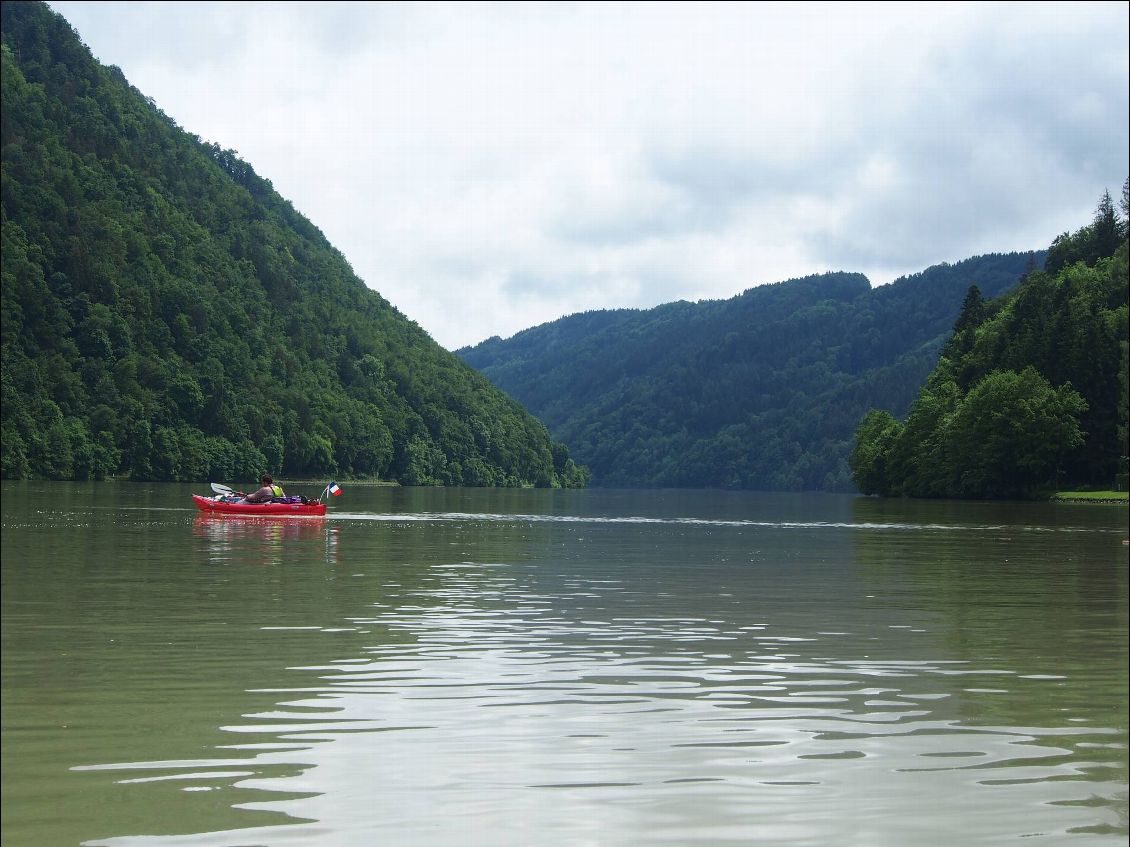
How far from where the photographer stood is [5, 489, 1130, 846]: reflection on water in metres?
12.3

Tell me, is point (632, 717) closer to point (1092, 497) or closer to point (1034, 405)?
point (1092, 497)

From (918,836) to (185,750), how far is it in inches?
291

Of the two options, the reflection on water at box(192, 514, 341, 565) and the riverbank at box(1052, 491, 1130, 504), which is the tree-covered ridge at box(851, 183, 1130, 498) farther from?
the reflection on water at box(192, 514, 341, 565)

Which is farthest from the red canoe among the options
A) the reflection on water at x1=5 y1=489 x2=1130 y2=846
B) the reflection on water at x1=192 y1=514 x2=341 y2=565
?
the reflection on water at x1=5 y1=489 x2=1130 y2=846

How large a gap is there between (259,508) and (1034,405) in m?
92.6

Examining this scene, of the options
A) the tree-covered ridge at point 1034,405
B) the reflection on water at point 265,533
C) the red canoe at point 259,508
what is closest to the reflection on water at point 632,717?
the reflection on water at point 265,533

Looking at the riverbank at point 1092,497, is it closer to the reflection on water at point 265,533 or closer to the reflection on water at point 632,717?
the reflection on water at point 265,533

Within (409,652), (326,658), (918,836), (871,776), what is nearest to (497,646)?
(409,652)

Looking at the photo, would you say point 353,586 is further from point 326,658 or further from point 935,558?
point 935,558

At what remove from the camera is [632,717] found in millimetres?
17094

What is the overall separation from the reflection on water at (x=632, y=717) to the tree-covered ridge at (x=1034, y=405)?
332 ft

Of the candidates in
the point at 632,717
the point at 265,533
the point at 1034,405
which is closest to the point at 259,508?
the point at 265,533

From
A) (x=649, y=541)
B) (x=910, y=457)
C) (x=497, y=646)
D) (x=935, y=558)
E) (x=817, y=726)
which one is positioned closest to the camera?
(x=817, y=726)

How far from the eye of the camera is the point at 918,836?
1189 cm
